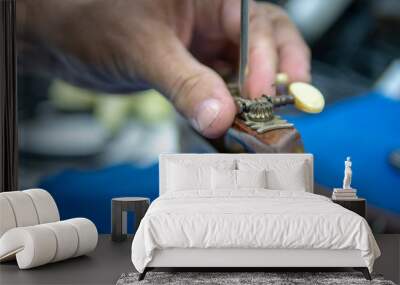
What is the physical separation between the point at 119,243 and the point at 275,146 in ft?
5.97

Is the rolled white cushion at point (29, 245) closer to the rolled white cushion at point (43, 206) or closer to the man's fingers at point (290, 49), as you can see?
the rolled white cushion at point (43, 206)

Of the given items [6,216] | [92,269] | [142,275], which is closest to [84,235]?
[92,269]

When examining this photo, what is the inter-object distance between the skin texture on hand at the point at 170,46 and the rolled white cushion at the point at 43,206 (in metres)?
1.74

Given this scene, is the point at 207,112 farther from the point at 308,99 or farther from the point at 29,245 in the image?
the point at 29,245

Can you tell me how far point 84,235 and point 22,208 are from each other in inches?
20.9

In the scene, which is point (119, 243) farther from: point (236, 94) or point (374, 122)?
point (374, 122)

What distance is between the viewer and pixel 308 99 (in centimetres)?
730

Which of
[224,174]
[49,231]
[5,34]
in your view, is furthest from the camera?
[5,34]

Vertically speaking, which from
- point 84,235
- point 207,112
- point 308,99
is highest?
point 308,99

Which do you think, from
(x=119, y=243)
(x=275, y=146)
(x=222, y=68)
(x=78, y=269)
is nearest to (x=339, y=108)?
(x=275, y=146)

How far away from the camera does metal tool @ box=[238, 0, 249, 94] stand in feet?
23.7

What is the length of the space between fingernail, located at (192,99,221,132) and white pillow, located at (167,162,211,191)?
2.05 ft

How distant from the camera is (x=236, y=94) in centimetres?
721

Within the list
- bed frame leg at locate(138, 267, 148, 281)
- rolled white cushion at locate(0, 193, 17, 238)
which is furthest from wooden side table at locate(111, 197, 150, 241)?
bed frame leg at locate(138, 267, 148, 281)
